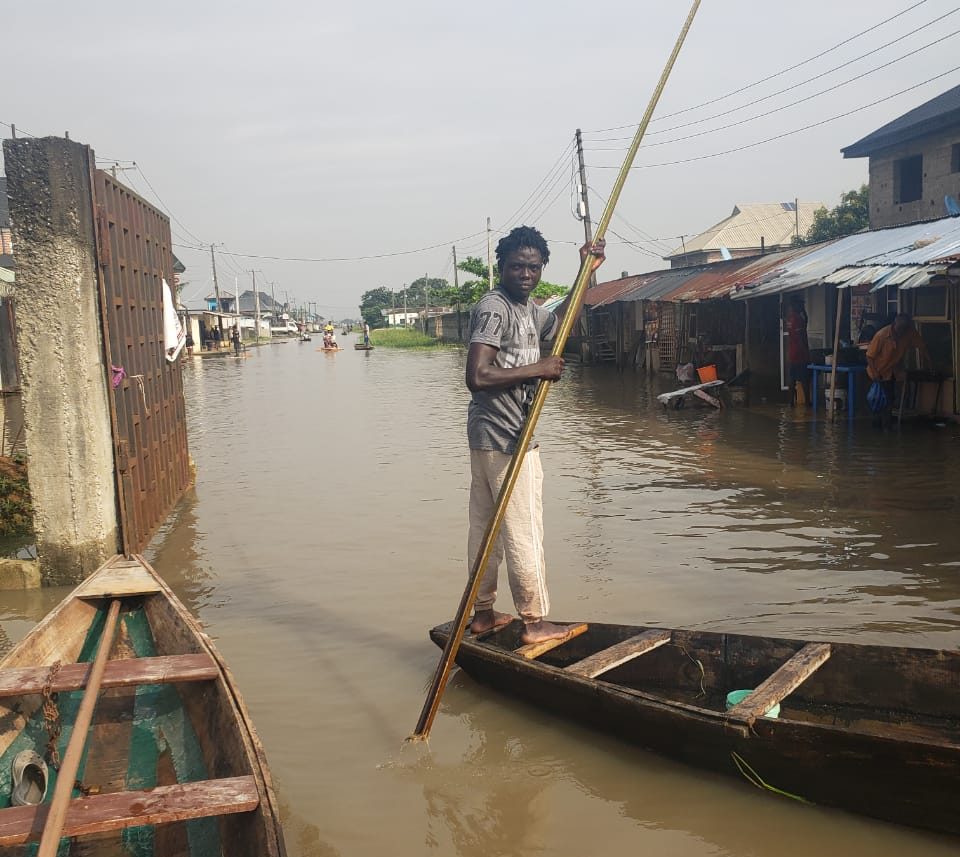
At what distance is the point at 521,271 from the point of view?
4.06 meters

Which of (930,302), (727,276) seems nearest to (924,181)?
(727,276)

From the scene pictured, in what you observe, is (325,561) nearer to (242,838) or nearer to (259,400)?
(242,838)

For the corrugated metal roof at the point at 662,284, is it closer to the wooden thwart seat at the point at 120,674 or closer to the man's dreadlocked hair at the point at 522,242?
the man's dreadlocked hair at the point at 522,242

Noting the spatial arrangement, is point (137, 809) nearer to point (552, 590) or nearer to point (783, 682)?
point (783, 682)

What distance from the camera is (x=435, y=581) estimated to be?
20.3ft

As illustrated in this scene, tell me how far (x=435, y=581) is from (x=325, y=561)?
1.07 meters

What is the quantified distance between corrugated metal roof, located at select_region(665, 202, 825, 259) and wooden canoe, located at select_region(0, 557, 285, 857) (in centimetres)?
4021

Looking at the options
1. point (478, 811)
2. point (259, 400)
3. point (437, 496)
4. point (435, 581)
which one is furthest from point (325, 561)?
point (259, 400)

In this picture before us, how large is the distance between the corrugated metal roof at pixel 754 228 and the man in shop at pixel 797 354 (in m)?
27.8

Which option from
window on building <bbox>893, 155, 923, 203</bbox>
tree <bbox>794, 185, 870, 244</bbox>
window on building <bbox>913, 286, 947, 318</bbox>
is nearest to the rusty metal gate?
window on building <bbox>913, 286, 947, 318</bbox>

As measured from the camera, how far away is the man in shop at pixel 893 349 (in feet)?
36.9

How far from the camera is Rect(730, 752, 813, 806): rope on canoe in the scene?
3.22 meters

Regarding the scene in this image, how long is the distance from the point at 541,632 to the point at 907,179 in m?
23.5

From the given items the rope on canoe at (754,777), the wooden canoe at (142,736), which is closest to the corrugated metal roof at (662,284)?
the wooden canoe at (142,736)
